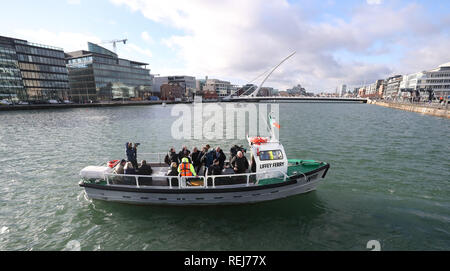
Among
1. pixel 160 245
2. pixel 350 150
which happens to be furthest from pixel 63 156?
pixel 350 150

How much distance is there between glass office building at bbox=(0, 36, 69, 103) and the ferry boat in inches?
3601

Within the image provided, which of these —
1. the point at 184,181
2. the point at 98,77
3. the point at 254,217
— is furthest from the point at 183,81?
the point at 254,217

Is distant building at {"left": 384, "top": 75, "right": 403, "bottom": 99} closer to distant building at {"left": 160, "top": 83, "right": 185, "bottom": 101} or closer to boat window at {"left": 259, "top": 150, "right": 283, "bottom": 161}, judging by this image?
distant building at {"left": 160, "top": 83, "right": 185, "bottom": 101}

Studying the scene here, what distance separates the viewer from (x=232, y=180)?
8625 millimetres

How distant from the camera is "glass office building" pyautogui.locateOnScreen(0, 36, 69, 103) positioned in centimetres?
6706

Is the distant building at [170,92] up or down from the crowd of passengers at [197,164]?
up

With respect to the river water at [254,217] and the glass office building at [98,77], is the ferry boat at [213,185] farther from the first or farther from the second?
the glass office building at [98,77]

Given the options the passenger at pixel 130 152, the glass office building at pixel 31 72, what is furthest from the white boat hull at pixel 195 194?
the glass office building at pixel 31 72

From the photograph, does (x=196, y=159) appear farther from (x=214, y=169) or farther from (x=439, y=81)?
(x=439, y=81)

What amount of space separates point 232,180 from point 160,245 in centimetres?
366

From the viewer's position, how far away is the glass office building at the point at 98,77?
93281 mm

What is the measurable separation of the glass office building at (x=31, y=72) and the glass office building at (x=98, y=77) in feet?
29.5
